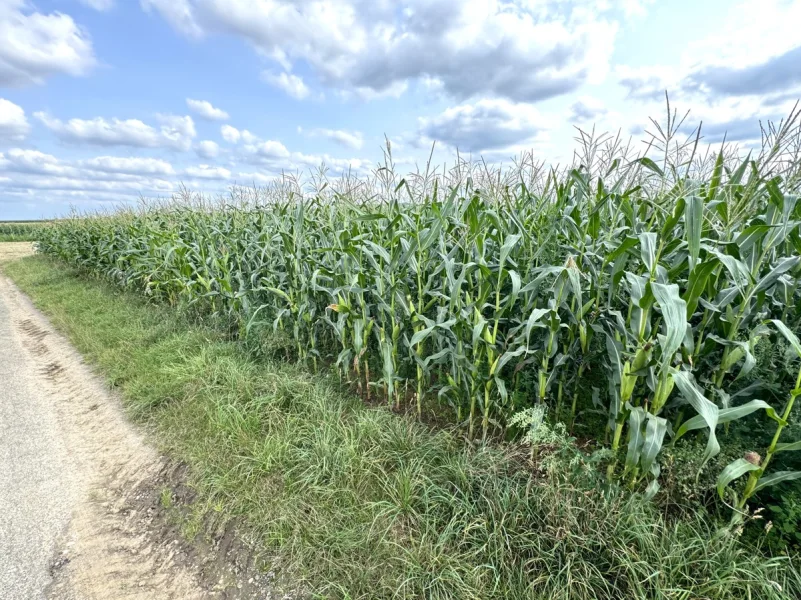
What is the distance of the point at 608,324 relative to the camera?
2611 mm

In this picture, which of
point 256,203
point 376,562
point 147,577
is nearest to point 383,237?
point 376,562

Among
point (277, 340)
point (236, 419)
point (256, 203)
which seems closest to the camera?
point (236, 419)

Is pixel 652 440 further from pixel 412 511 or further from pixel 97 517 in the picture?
pixel 97 517

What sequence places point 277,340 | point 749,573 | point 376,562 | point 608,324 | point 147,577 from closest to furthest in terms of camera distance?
point 749,573, point 376,562, point 147,577, point 608,324, point 277,340

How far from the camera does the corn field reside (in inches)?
81.3

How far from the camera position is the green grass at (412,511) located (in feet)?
→ 6.28

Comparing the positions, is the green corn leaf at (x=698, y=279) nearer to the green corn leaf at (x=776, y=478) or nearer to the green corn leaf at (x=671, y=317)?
the green corn leaf at (x=671, y=317)

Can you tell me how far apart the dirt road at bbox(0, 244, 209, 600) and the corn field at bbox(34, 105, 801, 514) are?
174 cm

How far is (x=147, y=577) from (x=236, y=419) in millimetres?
1215

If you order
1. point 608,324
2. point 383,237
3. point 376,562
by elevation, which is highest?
point 383,237

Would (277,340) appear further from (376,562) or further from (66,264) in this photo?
(66,264)

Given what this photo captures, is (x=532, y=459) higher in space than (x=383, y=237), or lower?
lower

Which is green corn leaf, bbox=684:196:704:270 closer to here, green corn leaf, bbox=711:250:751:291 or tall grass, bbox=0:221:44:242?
green corn leaf, bbox=711:250:751:291

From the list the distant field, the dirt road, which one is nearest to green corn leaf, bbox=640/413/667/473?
the dirt road
